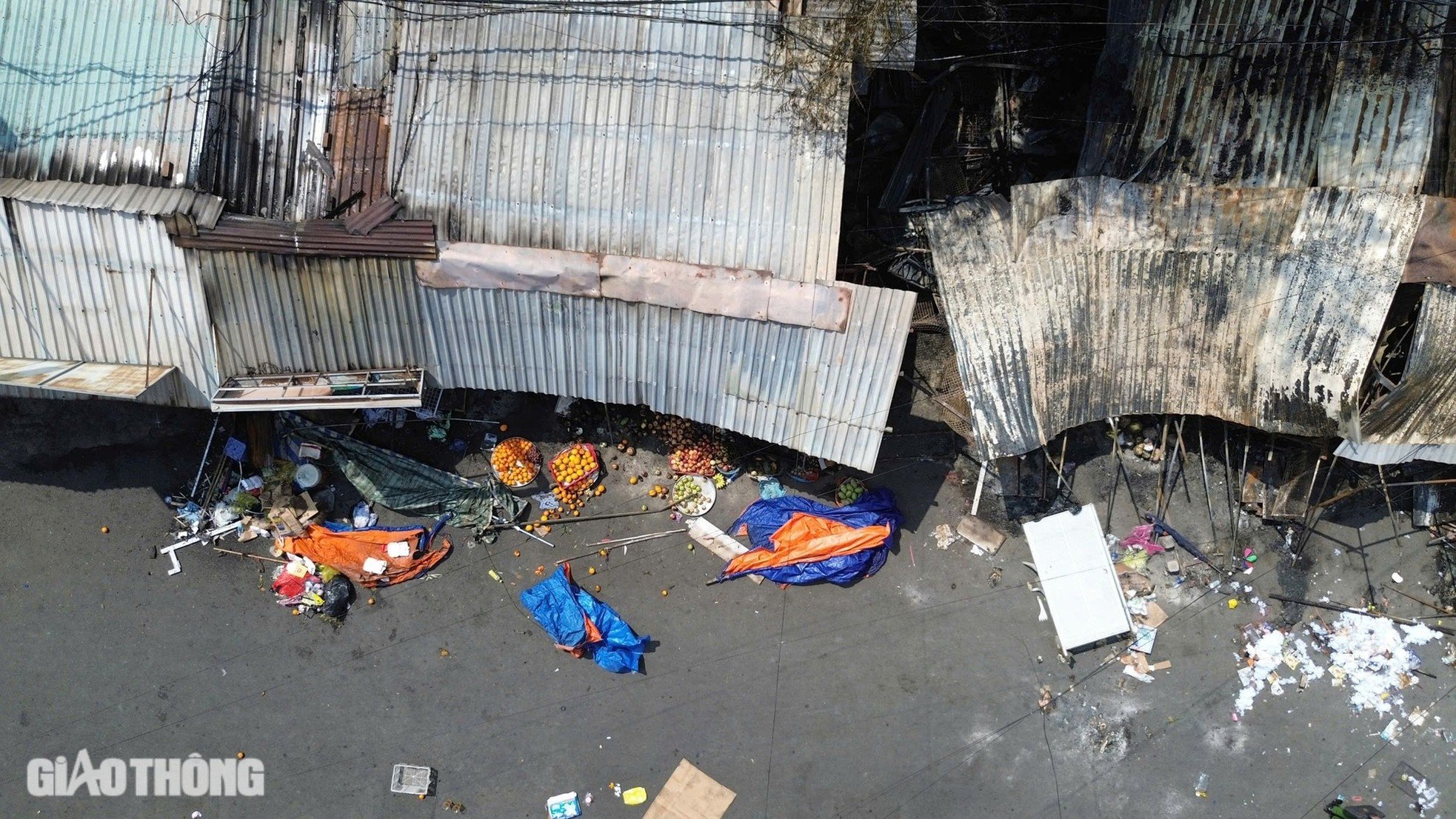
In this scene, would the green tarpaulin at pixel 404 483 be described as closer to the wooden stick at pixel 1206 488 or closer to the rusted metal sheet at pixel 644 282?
the rusted metal sheet at pixel 644 282

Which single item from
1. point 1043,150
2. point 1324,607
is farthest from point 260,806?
point 1324,607

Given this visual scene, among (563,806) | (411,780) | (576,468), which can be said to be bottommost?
(563,806)

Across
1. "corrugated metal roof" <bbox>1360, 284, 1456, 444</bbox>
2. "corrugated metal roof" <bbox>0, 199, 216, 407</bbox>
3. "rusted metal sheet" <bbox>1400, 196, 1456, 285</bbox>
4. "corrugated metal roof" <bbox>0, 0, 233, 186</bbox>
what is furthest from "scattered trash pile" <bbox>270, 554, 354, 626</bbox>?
"rusted metal sheet" <bbox>1400, 196, 1456, 285</bbox>

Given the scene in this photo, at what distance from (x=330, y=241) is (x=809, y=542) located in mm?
6309

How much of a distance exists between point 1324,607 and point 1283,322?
13.4ft

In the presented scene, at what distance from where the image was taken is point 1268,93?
8.34m

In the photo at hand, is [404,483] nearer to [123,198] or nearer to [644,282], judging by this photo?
[123,198]

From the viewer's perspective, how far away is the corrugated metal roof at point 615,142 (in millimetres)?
7938

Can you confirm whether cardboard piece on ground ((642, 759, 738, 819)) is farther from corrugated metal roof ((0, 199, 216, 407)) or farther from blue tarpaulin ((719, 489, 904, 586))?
corrugated metal roof ((0, 199, 216, 407))

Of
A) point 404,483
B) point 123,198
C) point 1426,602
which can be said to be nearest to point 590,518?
point 404,483

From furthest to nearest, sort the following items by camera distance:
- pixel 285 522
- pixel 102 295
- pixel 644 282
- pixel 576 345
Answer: pixel 285 522
pixel 576 345
pixel 102 295
pixel 644 282

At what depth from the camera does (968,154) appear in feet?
32.1

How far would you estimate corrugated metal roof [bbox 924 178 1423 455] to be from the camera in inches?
321

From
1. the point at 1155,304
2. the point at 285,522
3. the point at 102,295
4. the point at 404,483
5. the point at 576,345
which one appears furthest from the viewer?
the point at 404,483
